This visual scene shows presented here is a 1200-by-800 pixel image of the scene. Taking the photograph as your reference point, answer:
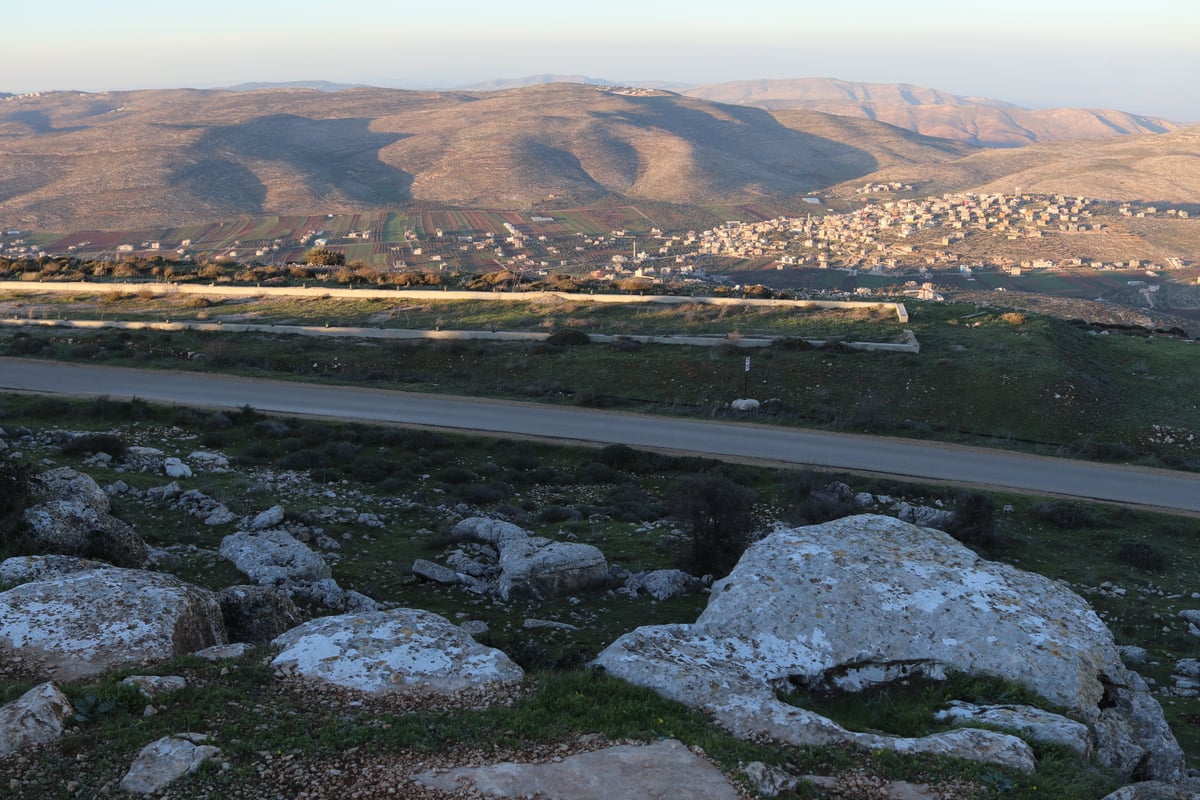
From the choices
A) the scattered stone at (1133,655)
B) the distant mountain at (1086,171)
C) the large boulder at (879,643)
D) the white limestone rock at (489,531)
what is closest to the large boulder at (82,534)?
the white limestone rock at (489,531)

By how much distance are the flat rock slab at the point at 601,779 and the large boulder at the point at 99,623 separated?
12.1 feet

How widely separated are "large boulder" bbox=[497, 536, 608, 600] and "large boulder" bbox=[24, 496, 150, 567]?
16.9 ft

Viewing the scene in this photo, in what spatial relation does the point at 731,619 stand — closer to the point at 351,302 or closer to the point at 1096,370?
the point at 1096,370

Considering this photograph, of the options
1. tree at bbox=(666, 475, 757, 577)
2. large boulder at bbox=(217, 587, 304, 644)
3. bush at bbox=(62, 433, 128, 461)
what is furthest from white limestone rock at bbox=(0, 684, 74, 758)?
bush at bbox=(62, 433, 128, 461)

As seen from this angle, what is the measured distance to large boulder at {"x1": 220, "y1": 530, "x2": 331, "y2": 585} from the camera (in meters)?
13.0

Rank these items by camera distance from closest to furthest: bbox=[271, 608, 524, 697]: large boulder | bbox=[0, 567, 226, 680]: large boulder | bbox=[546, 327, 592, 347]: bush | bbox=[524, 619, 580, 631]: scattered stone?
bbox=[271, 608, 524, 697]: large boulder → bbox=[0, 567, 226, 680]: large boulder → bbox=[524, 619, 580, 631]: scattered stone → bbox=[546, 327, 592, 347]: bush

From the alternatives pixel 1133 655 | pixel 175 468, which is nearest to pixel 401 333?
pixel 175 468

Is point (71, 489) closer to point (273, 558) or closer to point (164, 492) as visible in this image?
point (164, 492)

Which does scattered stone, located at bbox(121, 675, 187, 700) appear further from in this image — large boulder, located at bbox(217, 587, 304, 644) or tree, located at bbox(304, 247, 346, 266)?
tree, located at bbox(304, 247, 346, 266)

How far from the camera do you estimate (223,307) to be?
1661 inches

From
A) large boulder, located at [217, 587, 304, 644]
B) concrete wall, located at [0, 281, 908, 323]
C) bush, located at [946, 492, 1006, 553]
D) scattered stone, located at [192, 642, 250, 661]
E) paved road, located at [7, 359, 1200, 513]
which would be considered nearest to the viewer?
scattered stone, located at [192, 642, 250, 661]

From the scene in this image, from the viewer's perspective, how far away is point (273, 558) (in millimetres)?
13344

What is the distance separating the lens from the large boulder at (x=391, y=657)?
8.76m

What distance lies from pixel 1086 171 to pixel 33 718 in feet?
565
